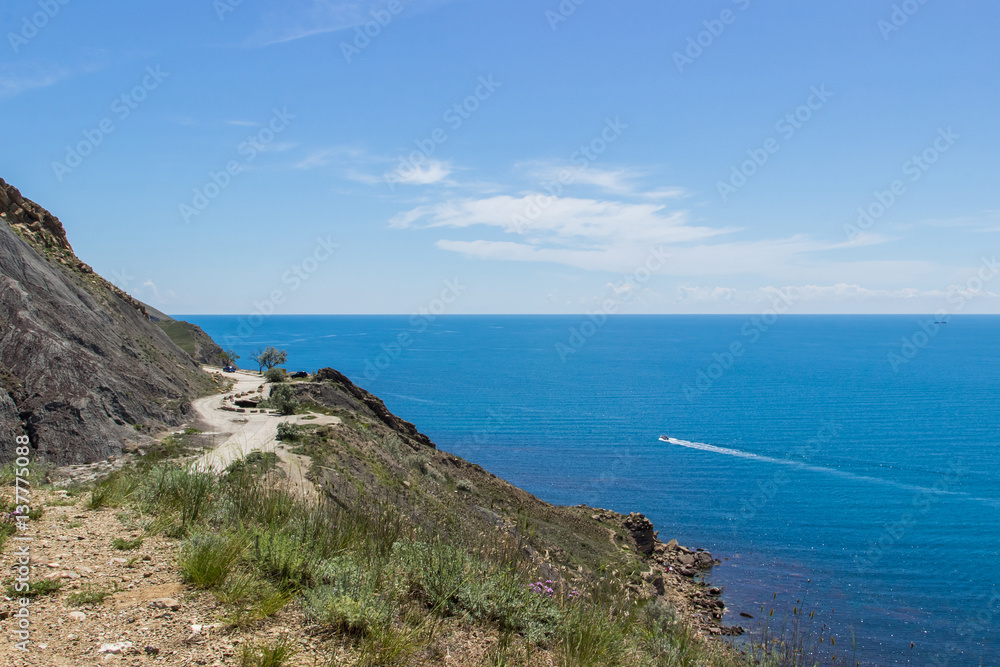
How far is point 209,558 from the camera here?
252 inches

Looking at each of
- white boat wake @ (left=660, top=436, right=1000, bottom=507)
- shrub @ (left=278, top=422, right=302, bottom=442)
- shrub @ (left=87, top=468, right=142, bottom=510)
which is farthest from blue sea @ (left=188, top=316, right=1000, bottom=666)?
shrub @ (left=278, top=422, right=302, bottom=442)

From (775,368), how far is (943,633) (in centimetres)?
14055

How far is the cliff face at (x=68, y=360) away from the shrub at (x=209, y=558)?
2535cm

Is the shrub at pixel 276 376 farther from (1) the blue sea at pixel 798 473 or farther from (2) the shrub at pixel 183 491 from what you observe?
(2) the shrub at pixel 183 491

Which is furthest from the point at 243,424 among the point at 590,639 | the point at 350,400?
the point at 590,639

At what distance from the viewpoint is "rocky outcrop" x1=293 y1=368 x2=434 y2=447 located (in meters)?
47.8

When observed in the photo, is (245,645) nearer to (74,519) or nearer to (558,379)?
(74,519)

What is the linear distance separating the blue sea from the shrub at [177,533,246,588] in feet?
22.4

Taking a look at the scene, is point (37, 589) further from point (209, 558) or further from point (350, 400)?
point (350, 400)

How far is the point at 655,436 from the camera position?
86.6 m

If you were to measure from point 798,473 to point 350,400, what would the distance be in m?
52.3

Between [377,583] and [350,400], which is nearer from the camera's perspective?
[377,583]

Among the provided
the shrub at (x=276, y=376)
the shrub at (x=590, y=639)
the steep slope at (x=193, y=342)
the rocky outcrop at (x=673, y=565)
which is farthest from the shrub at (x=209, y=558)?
the steep slope at (x=193, y=342)

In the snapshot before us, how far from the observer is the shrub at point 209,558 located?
20.6 feet
